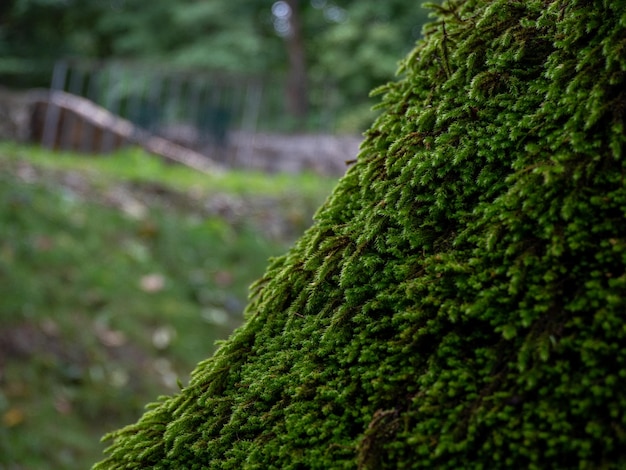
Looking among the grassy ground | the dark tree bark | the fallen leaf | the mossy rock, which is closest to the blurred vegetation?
the dark tree bark

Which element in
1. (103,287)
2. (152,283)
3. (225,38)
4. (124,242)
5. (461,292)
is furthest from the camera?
(225,38)

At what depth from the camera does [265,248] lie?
6.89m

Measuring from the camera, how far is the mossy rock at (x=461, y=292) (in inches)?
32.6

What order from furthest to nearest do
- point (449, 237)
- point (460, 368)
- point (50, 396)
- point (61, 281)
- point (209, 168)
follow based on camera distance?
point (209, 168), point (61, 281), point (50, 396), point (449, 237), point (460, 368)

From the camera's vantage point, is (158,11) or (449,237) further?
(158,11)

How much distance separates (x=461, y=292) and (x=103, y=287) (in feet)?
15.9

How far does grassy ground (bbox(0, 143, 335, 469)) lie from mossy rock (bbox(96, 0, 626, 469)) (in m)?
3.30

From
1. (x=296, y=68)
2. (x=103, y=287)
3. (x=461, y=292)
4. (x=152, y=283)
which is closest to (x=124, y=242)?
(x=152, y=283)

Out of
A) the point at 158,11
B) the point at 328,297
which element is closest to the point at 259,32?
the point at 158,11

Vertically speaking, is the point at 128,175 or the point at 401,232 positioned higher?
the point at 128,175

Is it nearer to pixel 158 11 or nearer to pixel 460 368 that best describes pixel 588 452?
pixel 460 368

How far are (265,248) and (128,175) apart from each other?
198 centimetres

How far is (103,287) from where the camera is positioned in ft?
17.5

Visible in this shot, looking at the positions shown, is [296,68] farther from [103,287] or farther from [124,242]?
[103,287]
